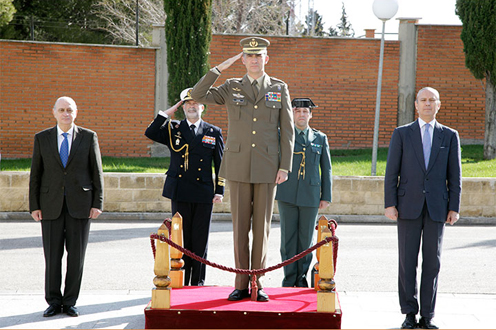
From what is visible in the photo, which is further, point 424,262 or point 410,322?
point 424,262

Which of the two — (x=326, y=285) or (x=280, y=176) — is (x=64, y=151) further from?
(x=326, y=285)

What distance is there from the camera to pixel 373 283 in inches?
306

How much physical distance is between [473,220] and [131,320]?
955cm

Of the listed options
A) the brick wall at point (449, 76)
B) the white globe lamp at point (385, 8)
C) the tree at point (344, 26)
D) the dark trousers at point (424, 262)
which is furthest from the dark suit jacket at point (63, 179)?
the tree at point (344, 26)

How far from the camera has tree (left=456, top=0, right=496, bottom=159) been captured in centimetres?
1741

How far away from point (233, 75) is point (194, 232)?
1312 centimetres

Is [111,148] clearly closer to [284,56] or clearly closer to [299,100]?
[284,56]

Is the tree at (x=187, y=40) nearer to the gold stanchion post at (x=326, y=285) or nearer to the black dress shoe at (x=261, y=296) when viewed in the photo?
the black dress shoe at (x=261, y=296)

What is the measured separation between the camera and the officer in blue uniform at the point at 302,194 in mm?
6754

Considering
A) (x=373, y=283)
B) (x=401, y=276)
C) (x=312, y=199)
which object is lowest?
(x=373, y=283)

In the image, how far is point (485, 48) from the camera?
1747 cm

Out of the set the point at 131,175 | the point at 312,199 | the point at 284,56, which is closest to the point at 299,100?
the point at 312,199

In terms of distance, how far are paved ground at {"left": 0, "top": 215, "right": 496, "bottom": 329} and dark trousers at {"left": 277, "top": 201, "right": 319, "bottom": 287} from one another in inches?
22.3

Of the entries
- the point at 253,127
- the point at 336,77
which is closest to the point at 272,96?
the point at 253,127
